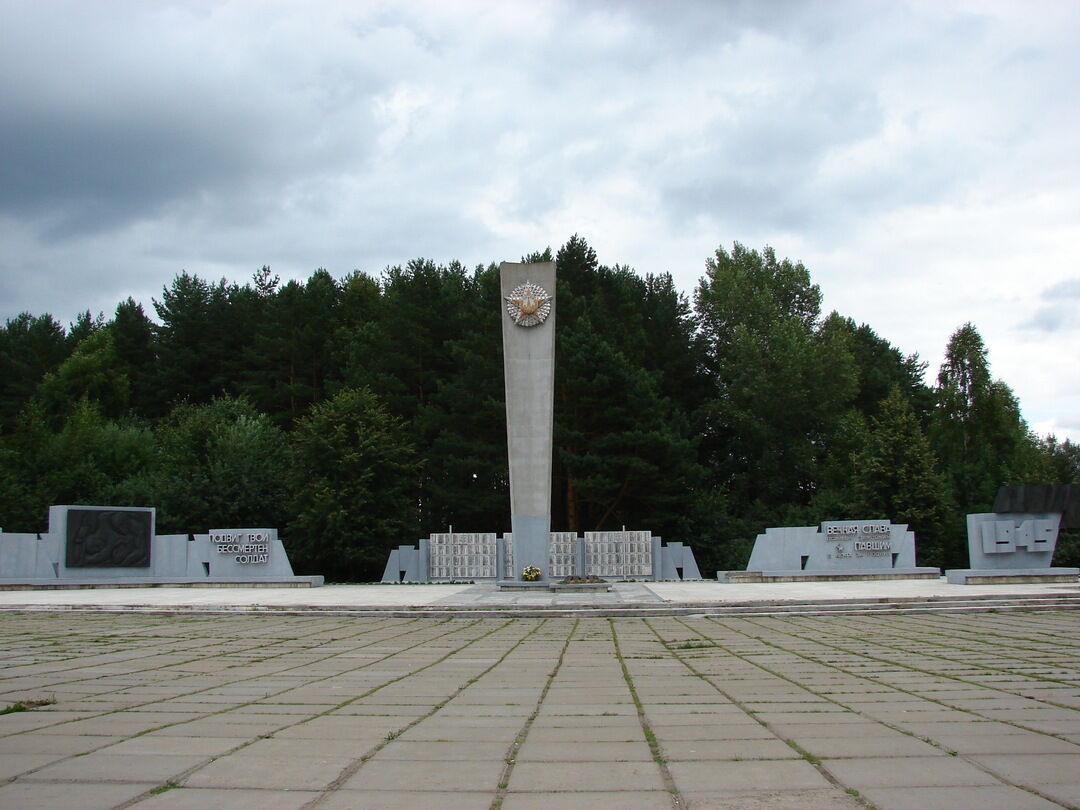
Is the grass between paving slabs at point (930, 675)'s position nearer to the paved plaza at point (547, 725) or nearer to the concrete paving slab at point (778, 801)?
the paved plaza at point (547, 725)

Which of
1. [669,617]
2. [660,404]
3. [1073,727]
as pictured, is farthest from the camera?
[660,404]

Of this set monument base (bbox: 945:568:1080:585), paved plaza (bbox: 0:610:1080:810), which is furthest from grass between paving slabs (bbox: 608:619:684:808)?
monument base (bbox: 945:568:1080:585)

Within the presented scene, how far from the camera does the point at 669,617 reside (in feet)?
42.3

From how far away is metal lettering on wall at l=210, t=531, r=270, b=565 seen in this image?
20.0m

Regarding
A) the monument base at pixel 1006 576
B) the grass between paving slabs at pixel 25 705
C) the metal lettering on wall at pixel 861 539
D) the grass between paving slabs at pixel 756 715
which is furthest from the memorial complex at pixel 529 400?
the grass between paving slabs at pixel 25 705

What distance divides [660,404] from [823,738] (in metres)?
23.4

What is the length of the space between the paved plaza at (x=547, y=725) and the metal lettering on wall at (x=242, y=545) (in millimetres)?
11518

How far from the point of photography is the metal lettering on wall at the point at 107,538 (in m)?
19.3

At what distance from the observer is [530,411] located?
1961cm

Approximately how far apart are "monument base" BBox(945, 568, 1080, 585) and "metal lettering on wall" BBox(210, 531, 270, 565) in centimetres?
1510

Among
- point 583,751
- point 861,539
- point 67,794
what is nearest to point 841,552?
point 861,539

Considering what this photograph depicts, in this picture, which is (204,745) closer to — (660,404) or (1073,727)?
(1073,727)

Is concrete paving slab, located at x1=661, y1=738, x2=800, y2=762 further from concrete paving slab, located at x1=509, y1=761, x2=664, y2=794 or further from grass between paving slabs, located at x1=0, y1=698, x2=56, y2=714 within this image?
grass between paving slabs, located at x1=0, y1=698, x2=56, y2=714

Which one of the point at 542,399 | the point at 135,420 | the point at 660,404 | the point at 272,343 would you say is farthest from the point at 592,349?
the point at 135,420
